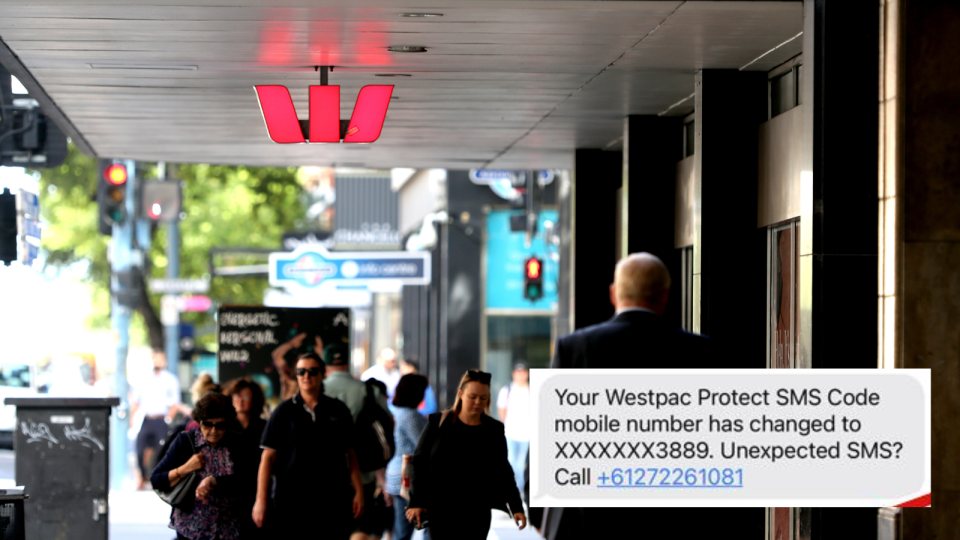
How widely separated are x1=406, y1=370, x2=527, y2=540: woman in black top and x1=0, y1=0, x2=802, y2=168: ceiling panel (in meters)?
2.23

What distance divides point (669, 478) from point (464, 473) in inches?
106

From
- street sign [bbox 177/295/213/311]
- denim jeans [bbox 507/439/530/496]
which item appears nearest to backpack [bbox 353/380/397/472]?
denim jeans [bbox 507/439/530/496]

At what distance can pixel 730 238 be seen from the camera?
34.6 feet

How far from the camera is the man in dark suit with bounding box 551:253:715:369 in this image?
5.57 metres

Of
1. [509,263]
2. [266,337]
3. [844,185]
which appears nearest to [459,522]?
[844,185]

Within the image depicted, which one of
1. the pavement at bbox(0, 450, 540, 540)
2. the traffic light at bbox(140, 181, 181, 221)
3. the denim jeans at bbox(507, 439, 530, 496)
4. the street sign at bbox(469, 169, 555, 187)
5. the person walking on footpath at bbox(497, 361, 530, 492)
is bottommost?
the pavement at bbox(0, 450, 540, 540)

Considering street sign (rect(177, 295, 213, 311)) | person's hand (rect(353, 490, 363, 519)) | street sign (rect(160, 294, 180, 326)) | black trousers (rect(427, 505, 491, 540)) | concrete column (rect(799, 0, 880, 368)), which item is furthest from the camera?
street sign (rect(177, 295, 213, 311))

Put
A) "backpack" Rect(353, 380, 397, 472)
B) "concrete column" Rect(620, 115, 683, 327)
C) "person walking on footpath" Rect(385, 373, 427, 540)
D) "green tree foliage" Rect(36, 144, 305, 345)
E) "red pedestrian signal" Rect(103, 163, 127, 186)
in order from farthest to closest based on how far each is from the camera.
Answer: "green tree foliage" Rect(36, 144, 305, 345)
"red pedestrian signal" Rect(103, 163, 127, 186)
"concrete column" Rect(620, 115, 683, 327)
"person walking on footpath" Rect(385, 373, 427, 540)
"backpack" Rect(353, 380, 397, 472)

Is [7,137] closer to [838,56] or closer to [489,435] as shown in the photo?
[489,435]

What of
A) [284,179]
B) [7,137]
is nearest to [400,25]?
[7,137]

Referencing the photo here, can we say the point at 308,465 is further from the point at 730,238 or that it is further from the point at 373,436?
the point at 730,238

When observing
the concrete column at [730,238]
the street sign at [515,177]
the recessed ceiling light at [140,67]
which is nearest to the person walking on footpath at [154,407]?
the street sign at [515,177]

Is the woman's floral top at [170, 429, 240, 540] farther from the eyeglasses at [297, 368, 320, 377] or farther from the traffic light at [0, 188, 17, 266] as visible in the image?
the traffic light at [0, 188, 17, 266]

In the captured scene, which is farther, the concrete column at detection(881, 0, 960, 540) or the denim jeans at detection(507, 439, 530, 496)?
the denim jeans at detection(507, 439, 530, 496)
